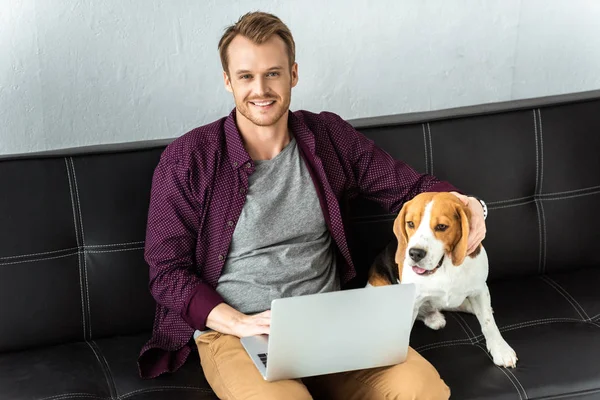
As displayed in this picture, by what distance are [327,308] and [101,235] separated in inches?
29.6

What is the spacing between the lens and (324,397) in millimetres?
2094

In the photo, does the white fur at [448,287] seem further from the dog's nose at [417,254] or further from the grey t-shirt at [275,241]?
the grey t-shirt at [275,241]

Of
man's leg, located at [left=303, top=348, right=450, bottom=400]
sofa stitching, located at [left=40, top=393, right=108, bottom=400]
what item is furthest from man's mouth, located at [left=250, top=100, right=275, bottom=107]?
sofa stitching, located at [left=40, top=393, right=108, bottom=400]

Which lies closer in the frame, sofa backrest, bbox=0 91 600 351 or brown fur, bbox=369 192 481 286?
brown fur, bbox=369 192 481 286

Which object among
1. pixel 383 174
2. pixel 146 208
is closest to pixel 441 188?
pixel 383 174

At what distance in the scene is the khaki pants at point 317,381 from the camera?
1.90m

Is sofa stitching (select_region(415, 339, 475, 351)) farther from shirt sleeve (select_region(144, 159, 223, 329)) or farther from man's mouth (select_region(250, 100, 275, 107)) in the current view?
man's mouth (select_region(250, 100, 275, 107))

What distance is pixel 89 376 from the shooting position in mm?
2127

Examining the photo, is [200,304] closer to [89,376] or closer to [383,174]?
[89,376]

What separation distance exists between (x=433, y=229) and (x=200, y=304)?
0.56 meters

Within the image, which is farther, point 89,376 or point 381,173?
point 381,173

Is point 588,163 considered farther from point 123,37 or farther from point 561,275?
point 123,37

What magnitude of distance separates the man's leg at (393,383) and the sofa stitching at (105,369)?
0.48 metres

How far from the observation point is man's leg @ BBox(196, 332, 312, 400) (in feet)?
6.17
